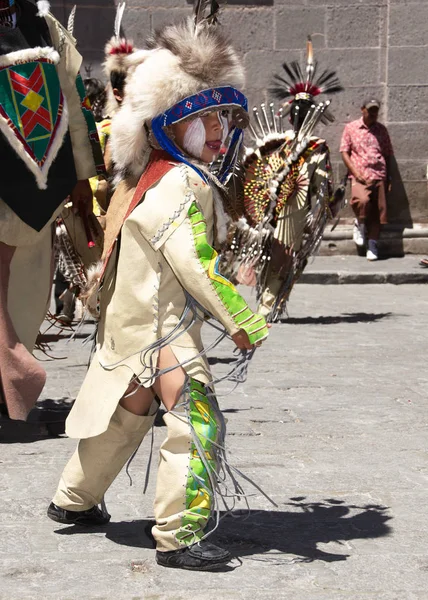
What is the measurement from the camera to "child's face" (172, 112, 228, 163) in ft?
13.6

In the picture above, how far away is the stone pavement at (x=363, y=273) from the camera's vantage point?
12.8 metres

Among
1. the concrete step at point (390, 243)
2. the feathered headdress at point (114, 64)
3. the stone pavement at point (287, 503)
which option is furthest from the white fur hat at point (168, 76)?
the concrete step at point (390, 243)

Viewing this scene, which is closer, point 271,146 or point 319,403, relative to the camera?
point 319,403

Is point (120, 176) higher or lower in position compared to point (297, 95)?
higher

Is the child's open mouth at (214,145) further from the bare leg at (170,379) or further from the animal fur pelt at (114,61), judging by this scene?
the animal fur pelt at (114,61)

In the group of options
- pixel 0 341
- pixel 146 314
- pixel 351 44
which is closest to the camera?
pixel 146 314

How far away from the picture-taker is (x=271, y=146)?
9.39 metres

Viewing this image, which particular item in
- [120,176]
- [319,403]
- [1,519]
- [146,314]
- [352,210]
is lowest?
[352,210]

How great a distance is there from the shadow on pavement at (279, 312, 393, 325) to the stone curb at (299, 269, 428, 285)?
229cm

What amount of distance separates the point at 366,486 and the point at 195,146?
5.14 ft

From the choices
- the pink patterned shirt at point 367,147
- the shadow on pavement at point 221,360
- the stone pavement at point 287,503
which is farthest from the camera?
the pink patterned shirt at point 367,147

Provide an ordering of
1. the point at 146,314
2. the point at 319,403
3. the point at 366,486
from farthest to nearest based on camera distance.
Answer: the point at 319,403 < the point at 366,486 < the point at 146,314

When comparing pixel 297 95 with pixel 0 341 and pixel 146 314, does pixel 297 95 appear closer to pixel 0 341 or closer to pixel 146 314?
pixel 0 341

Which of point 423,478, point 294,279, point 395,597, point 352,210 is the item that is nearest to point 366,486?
point 423,478
